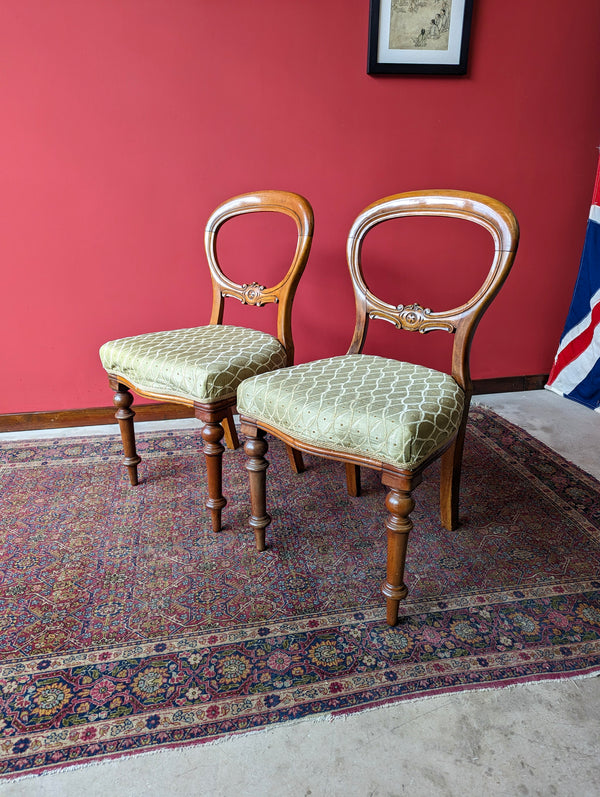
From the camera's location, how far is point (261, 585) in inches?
57.8

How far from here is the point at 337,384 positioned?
1.37m

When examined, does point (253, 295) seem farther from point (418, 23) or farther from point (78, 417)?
point (418, 23)

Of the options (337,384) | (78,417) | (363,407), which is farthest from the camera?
(78,417)

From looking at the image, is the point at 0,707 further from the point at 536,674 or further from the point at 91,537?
the point at 536,674

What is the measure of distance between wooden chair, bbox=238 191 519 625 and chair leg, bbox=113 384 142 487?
588 millimetres

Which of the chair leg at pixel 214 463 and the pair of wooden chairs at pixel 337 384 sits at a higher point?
the pair of wooden chairs at pixel 337 384

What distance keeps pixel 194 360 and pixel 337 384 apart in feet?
1.52

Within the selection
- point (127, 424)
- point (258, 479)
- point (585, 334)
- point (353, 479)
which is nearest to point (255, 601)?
point (258, 479)

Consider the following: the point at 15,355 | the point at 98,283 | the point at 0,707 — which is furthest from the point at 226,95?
the point at 0,707

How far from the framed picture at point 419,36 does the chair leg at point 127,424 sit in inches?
67.6

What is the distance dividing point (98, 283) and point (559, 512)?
2073 millimetres

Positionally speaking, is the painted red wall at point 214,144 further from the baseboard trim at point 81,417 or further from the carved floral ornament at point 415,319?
the carved floral ornament at point 415,319

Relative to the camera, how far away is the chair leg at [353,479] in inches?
73.2

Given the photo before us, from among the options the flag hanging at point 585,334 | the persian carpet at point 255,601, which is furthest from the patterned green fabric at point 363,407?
the flag hanging at point 585,334
